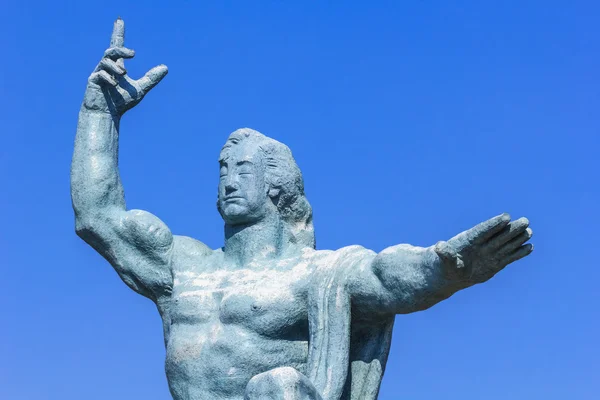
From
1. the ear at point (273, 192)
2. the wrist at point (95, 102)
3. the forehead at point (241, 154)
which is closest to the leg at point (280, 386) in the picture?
the ear at point (273, 192)

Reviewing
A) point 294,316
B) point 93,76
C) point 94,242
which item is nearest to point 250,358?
point 294,316

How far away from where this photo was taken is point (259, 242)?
34.9ft

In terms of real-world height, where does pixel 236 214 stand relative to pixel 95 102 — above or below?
below

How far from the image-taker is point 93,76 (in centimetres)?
1094

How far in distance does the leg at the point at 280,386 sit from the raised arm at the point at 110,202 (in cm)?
192

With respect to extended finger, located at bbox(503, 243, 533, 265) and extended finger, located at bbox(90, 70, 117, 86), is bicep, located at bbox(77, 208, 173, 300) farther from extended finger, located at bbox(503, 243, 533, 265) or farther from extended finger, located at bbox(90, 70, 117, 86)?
extended finger, located at bbox(503, 243, 533, 265)

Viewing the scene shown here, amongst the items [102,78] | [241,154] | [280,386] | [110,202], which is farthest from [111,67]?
[280,386]

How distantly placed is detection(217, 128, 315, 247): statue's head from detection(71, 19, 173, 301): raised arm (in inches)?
27.5

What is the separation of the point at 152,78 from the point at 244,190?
4.56 feet

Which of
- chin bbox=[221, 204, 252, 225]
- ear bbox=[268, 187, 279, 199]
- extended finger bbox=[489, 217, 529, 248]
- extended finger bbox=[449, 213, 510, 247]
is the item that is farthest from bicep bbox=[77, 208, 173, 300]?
extended finger bbox=[489, 217, 529, 248]

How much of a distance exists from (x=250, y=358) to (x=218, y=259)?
46.1 inches

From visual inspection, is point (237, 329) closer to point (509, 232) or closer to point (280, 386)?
point (280, 386)

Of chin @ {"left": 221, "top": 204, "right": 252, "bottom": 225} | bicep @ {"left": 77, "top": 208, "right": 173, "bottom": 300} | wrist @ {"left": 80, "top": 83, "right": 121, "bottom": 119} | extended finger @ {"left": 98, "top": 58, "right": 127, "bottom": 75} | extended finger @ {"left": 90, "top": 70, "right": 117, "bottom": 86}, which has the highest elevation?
extended finger @ {"left": 98, "top": 58, "right": 127, "bottom": 75}

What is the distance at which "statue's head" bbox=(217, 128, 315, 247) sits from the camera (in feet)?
34.8
